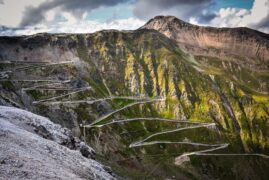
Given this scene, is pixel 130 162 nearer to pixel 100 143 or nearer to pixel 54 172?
pixel 100 143

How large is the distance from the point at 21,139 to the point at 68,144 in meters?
16.2

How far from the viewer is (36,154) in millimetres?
45719

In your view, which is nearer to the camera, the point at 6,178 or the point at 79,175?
the point at 6,178

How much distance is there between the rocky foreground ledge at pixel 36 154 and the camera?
38.0m

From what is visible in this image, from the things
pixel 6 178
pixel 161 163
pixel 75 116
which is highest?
pixel 6 178

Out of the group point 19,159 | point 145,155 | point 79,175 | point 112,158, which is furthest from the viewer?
point 145,155

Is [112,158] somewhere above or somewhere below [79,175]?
below

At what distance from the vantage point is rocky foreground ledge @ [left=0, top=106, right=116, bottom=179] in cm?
3800

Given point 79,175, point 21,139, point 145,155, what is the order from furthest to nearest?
point 145,155 < point 21,139 < point 79,175

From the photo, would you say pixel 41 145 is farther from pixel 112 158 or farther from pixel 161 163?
pixel 161 163

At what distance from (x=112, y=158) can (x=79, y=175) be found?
139 metres

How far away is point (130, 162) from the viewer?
183125 millimetres

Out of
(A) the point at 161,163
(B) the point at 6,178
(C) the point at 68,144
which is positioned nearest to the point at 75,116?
(A) the point at 161,163

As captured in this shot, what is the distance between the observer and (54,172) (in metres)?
40.3
